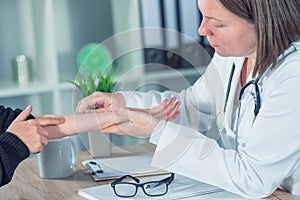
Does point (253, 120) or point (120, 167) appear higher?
point (253, 120)

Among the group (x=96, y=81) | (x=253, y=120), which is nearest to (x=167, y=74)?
(x=96, y=81)

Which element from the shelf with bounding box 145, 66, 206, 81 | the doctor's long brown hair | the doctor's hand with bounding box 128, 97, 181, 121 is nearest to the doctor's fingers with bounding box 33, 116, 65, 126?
the doctor's hand with bounding box 128, 97, 181, 121

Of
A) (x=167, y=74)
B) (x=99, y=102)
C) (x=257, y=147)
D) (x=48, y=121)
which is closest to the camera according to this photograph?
(x=257, y=147)

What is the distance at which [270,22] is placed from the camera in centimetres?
167

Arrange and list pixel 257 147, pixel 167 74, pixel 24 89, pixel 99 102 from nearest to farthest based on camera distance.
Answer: pixel 257 147 → pixel 99 102 → pixel 24 89 → pixel 167 74

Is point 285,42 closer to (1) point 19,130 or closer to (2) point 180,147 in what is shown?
(2) point 180,147

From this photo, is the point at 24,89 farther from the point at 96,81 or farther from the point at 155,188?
the point at 155,188

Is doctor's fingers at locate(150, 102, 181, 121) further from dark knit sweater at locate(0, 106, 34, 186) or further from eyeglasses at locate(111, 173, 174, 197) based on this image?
dark knit sweater at locate(0, 106, 34, 186)

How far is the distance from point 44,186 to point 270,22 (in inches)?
29.1

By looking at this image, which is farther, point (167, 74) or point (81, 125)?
point (167, 74)

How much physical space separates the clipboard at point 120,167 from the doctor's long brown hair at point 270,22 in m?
0.43

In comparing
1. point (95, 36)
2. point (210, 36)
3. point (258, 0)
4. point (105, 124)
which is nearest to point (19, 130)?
point (105, 124)

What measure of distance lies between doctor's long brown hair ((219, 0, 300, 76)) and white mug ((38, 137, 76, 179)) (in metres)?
0.60

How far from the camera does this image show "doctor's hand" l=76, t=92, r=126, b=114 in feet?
6.30
